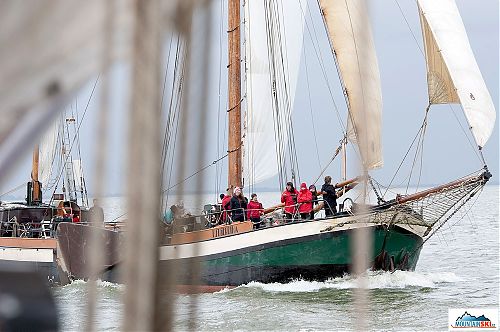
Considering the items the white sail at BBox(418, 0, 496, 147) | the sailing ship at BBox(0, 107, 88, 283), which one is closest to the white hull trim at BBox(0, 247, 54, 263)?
the sailing ship at BBox(0, 107, 88, 283)

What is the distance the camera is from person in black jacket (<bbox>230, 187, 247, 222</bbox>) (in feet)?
58.0

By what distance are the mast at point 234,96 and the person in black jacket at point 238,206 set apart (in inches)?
90.0

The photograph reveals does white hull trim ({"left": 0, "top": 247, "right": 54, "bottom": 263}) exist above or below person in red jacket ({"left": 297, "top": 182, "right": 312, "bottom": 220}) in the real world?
below

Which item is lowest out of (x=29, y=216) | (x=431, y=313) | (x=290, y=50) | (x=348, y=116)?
(x=431, y=313)

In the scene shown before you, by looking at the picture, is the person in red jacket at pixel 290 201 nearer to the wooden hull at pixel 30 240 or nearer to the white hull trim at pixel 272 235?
the white hull trim at pixel 272 235

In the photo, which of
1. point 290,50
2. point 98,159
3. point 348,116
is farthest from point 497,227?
point 98,159

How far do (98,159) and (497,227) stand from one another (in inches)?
2285

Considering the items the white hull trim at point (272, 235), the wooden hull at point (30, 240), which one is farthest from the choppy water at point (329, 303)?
the wooden hull at point (30, 240)

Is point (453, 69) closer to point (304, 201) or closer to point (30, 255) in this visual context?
point (304, 201)

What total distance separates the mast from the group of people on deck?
2.21m

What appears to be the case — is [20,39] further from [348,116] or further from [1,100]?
[348,116]

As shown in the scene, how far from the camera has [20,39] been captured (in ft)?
5.61

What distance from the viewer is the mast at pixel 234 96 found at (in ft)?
67.3

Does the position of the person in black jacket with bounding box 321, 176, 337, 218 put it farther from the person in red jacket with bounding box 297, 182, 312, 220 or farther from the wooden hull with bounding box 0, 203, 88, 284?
the wooden hull with bounding box 0, 203, 88, 284
